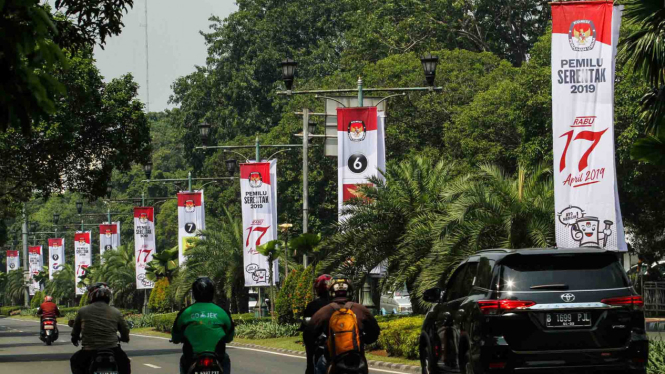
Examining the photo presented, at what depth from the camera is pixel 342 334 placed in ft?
35.8

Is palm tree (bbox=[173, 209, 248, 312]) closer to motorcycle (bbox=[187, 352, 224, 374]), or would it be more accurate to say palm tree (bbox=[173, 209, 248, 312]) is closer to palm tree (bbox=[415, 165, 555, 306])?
palm tree (bbox=[415, 165, 555, 306])

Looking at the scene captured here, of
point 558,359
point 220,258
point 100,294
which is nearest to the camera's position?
point 558,359

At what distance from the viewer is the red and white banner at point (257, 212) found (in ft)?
125

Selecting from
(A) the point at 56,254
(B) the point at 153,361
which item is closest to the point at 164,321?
(B) the point at 153,361

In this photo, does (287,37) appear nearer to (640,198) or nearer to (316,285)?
(640,198)

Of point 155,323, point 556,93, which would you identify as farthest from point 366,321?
point 155,323

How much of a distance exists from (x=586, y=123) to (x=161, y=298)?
147 feet

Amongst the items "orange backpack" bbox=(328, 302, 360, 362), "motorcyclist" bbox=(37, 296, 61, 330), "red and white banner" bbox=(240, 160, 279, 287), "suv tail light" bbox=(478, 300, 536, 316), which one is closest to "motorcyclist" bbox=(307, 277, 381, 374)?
"orange backpack" bbox=(328, 302, 360, 362)

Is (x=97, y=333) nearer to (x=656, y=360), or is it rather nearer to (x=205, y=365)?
(x=205, y=365)

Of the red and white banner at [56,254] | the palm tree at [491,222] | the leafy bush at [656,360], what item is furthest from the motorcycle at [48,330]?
the red and white banner at [56,254]

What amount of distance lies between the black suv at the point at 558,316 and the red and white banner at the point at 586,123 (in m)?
7.29

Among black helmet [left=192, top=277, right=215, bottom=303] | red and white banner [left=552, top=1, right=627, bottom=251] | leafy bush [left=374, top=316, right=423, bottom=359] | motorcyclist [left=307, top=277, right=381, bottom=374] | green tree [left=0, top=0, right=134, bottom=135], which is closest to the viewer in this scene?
green tree [left=0, top=0, right=134, bottom=135]

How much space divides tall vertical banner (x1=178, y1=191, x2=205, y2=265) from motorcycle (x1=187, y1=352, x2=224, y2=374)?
126 feet

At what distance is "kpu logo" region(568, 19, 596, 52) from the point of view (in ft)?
63.0
